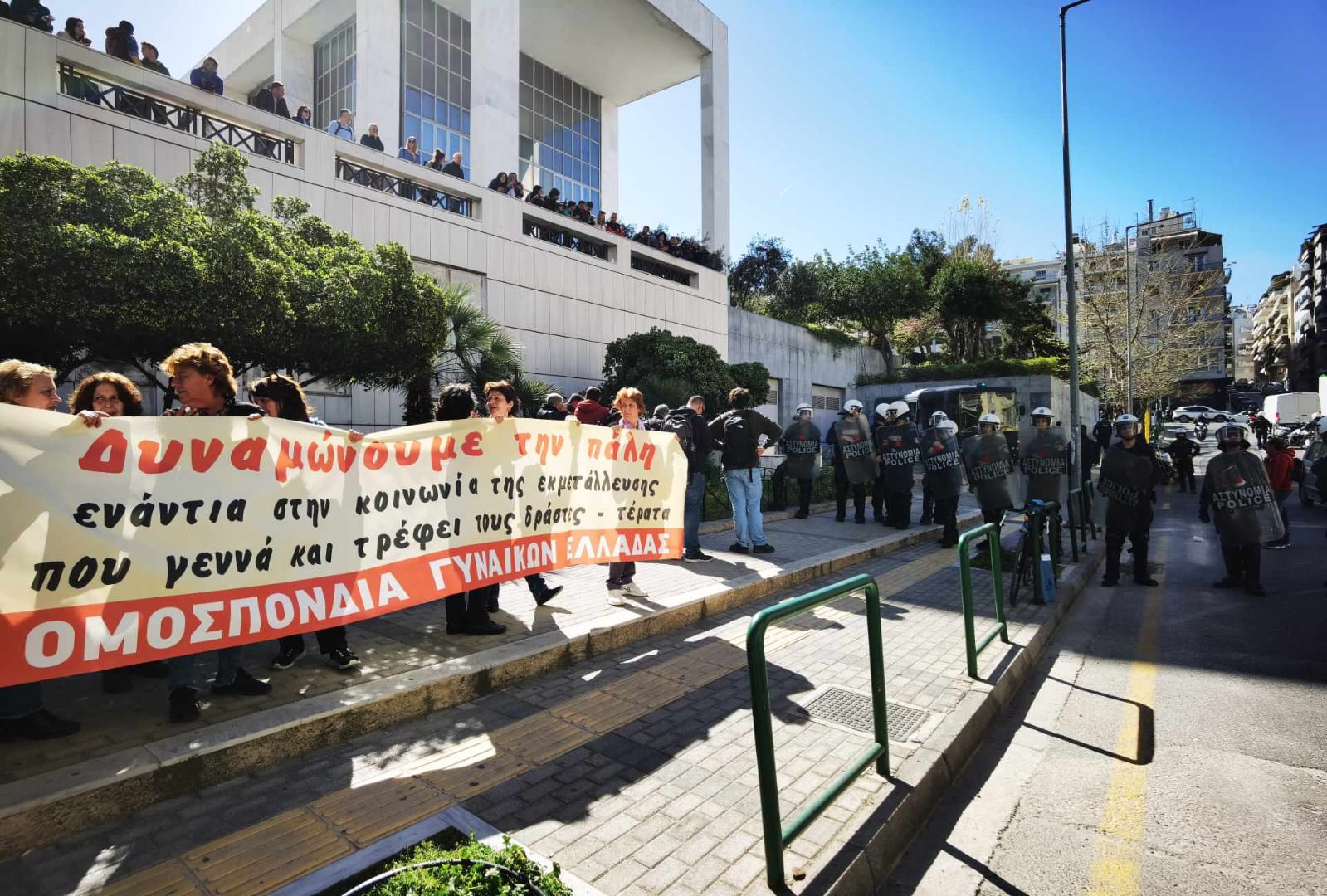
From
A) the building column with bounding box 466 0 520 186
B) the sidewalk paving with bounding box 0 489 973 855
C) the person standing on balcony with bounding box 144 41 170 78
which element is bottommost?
the sidewalk paving with bounding box 0 489 973 855

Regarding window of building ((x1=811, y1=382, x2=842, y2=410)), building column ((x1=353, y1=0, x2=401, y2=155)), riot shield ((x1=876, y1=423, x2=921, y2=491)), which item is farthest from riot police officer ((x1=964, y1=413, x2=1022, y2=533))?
window of building ((x1=811, y1=382, x2=842, y2=410))

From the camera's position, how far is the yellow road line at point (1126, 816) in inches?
108

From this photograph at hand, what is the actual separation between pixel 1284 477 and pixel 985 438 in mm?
6975

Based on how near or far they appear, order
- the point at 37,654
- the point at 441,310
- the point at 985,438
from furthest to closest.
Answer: the point at 441,310 → the point at 985,438 → the point at 37,654

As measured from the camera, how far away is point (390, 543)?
4301mm

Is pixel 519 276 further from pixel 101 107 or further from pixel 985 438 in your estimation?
pixel 985 438

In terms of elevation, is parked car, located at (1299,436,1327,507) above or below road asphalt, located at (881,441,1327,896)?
above

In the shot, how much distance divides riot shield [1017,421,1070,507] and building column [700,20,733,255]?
16.5 m

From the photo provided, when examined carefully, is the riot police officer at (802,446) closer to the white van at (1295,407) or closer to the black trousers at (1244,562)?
the black trousers at (1244,562)

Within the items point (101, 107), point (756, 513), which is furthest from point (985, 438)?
point (101, 107)

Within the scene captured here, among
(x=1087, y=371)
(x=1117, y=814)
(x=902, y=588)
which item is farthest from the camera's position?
(x=1087, y=371)

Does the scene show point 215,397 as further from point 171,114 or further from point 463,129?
point 463,129

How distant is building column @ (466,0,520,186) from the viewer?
1727 centimetres

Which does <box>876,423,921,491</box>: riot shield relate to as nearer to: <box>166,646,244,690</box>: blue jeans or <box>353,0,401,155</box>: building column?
<box>166,646,244,690</box>: blue jeans
